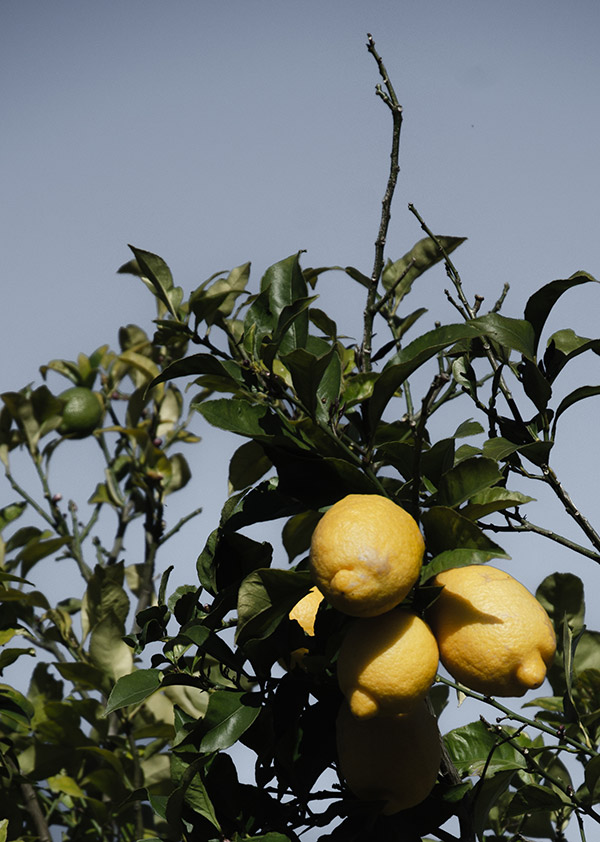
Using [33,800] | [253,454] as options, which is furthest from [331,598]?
[33,800]

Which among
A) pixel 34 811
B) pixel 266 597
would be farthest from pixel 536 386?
pixel 34 811

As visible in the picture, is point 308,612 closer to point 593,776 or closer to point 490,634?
point 490,634

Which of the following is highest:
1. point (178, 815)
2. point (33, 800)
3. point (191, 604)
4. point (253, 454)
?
point (253, 454)

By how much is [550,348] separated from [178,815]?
70 centimetres

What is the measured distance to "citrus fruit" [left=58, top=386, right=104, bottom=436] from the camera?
247 centimetres

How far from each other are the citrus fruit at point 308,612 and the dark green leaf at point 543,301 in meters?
0.40

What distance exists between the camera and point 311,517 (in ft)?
4.46

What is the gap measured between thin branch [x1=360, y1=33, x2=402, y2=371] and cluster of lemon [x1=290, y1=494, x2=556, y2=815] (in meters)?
0.44

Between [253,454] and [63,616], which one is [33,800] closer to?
[63,616]

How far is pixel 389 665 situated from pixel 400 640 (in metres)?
0.03

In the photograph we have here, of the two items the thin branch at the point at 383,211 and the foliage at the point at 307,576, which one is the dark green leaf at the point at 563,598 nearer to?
the foliage at the point at 307,576

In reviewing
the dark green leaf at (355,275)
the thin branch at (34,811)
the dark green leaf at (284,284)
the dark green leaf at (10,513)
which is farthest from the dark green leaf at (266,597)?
the dark green leaf at (10,513)

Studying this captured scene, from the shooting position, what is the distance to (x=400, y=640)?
833 mm

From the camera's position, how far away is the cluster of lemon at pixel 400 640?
0.81 m
